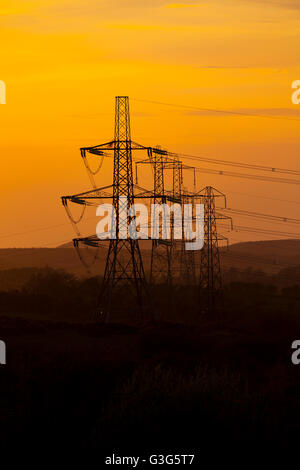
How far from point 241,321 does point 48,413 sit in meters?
45.8

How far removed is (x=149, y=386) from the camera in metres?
39.1

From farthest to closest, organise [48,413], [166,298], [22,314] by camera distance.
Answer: [166,298]
[22,314]
[48,413]

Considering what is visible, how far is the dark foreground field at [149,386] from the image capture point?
116 feet

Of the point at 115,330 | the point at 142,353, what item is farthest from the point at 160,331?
the point at 142,353

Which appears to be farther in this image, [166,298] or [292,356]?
[166,298]

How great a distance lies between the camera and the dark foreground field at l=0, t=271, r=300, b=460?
35469 millimetres

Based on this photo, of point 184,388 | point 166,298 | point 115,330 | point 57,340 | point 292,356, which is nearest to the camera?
point 184,388

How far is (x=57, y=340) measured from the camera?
6588cm
